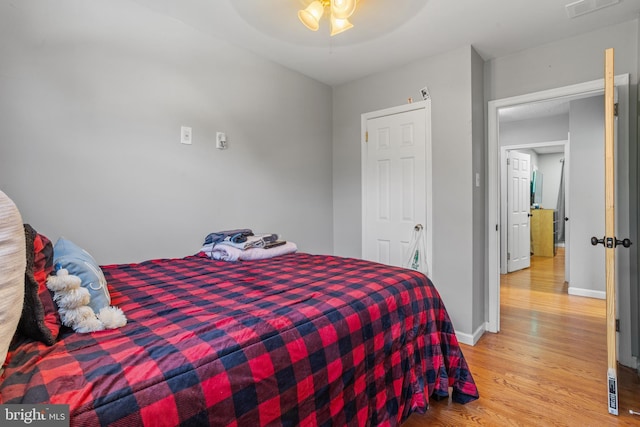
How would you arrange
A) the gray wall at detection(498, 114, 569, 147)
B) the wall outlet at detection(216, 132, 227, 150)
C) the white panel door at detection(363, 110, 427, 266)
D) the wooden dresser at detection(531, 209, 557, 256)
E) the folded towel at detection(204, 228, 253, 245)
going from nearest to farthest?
the folded towel at detection(204, 228, 253, 245) → the wall outlet at detection(216, 132, 227, 150) → the white panel door at detection(363, 110, 427, 266) → the gray wall at detection(498, 114, 569, 147) → the wooden dresser at detection(531, 209, 557, 256)

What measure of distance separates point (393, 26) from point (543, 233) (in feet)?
21.1

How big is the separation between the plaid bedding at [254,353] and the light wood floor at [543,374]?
20 cm

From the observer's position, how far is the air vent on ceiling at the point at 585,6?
6.77ft

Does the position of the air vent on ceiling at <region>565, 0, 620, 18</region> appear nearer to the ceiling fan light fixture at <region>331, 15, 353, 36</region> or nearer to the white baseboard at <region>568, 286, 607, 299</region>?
the ceiling fan light fixture at <region>331, 15, 353, 36</region>

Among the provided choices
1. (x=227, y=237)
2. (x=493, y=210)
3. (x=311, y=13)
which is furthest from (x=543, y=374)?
(x=311, y=13)

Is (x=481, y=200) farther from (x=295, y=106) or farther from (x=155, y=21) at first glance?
(x=155, y=21)

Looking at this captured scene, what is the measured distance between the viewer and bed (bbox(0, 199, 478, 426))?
0.69 metres

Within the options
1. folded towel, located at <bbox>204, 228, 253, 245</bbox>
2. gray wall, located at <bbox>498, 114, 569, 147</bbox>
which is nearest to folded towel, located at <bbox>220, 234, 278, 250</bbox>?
folded towel, located at <bbox>204, 228, 253, 245</bbox>

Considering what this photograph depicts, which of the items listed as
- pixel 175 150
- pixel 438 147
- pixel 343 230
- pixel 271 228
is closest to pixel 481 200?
pixel 438 147

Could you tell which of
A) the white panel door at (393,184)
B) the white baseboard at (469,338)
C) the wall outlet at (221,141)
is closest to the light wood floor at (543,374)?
the white baseboard at (469,338)

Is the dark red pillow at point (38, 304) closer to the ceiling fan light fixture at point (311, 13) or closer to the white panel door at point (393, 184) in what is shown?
the ceiling fan light fixture at point (311, 13)

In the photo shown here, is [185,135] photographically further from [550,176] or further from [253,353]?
[550,176]

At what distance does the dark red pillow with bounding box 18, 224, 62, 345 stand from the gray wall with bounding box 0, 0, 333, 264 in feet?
2.95

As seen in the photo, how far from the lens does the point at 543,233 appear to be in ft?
22.3
